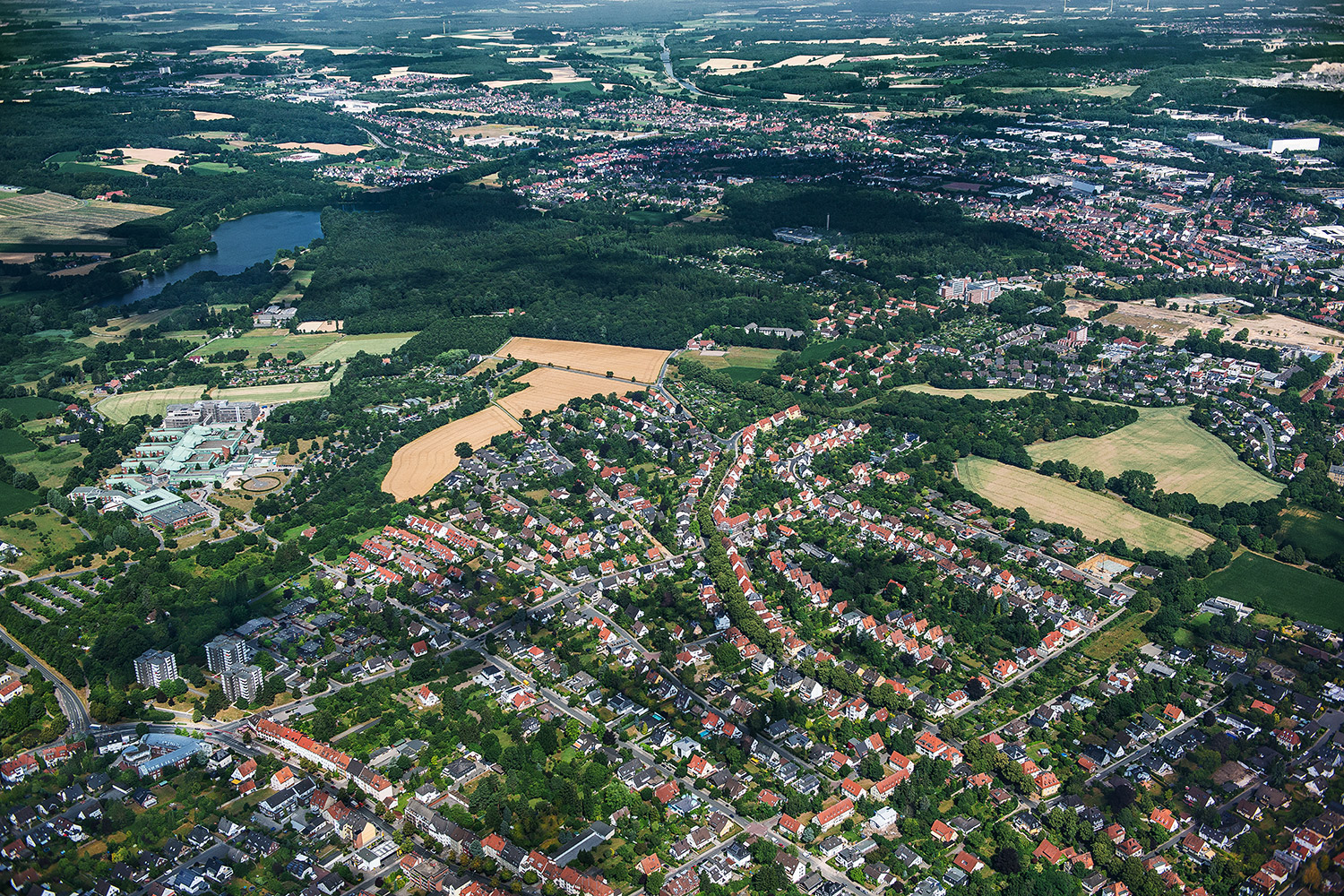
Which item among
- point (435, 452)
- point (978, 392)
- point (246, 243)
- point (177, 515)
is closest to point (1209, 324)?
point (978, 392)

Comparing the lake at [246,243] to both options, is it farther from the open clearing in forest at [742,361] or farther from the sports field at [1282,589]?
the sports field at [1282,589]

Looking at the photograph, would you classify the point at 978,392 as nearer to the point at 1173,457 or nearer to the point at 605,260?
the point at 1173,457

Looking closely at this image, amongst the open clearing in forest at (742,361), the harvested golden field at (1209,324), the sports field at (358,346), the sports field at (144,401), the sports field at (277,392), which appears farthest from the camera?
the sports field at (358,346)

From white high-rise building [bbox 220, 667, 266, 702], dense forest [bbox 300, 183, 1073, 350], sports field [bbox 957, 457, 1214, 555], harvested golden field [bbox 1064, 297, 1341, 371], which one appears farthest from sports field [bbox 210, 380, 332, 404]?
harvested golden field [bbox 1064, 297, 1341, 371]

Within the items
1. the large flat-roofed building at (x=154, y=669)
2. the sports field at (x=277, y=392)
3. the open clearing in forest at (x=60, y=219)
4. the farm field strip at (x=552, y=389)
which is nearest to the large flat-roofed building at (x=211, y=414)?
the sports field at (x=277, y=392)

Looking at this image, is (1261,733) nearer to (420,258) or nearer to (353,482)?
(353,482)

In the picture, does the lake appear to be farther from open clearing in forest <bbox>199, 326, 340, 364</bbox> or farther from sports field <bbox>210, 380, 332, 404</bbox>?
sports field <bbox>210, 380, 332, 404</bbox>

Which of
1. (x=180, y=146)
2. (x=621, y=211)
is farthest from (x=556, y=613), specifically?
(x=180, y=146)
